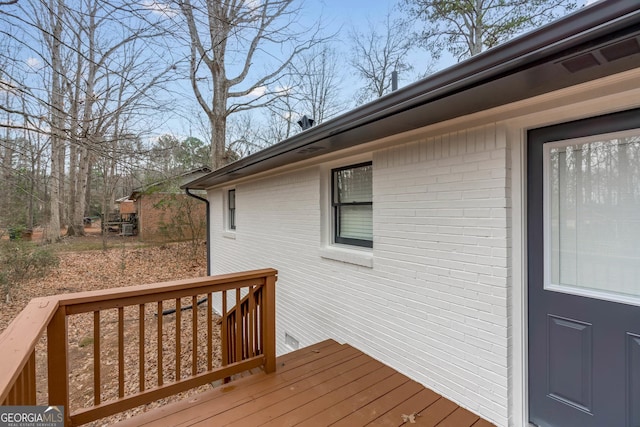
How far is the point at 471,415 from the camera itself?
87.2 inches

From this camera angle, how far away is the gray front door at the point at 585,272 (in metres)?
1.70

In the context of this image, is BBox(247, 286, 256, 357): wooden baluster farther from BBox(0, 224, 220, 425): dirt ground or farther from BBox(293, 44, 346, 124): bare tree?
BBox(293, 44, 346, 124): bare tree

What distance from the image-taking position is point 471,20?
894 cm

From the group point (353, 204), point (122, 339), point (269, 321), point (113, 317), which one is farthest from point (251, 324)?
point (113, 317)

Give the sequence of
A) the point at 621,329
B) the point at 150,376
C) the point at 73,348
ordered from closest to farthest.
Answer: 1. the point at 621,329
2. the point at 150,376
3. the point at 73,348

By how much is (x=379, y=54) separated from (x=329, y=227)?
959cm

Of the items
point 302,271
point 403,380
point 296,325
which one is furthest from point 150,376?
point 403,380

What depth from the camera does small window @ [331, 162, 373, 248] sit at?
3.41 meters

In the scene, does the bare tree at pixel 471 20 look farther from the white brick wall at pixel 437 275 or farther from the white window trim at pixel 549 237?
the white window trim at pixel 549 237

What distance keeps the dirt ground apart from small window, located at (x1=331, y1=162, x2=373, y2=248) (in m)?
2.29

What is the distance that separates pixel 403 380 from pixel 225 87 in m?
11.3

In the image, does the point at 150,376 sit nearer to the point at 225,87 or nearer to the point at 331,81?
the point at 225,87

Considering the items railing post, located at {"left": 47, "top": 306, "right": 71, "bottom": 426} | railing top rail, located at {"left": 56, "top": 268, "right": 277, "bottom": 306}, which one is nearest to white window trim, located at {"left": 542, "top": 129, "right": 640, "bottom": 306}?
railing top rail, located at {"left": 56, "top": 268, "right": 277, "bottom": 306}

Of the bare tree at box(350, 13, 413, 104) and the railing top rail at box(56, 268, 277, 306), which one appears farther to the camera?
the bare tree at box(350, 13, 413, 104)
